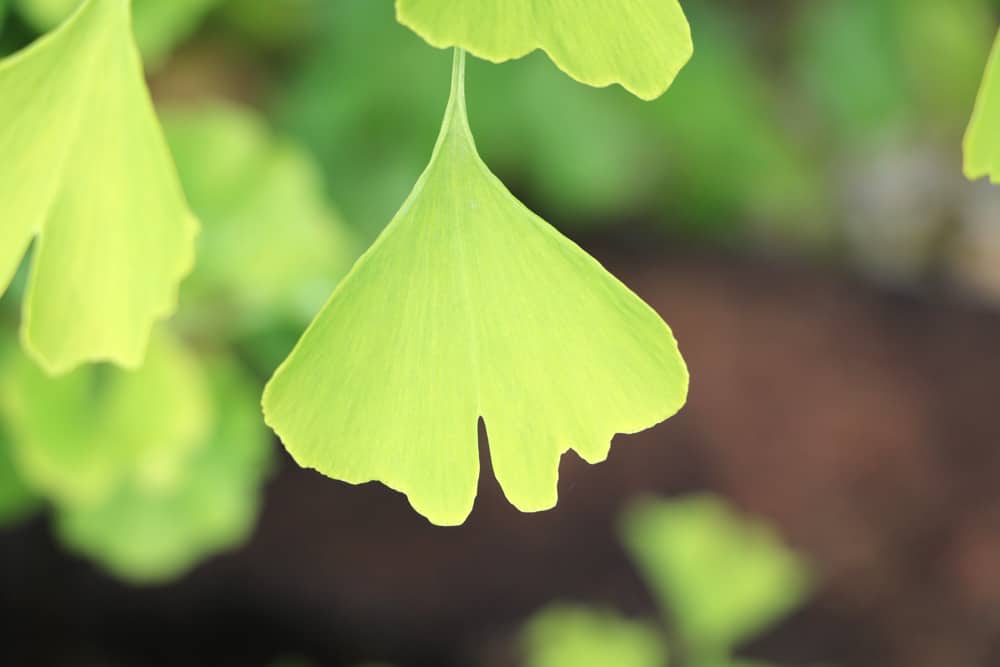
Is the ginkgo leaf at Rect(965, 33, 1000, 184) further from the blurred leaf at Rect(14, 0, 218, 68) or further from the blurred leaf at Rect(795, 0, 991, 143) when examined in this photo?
the blurred leaf at Rect(795, 0, 991, 143)

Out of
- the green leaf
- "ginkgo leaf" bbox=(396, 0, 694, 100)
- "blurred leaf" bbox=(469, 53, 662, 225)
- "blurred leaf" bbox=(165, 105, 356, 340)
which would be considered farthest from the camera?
"blurred leaf" bbox=(469, 53, 662, 225)

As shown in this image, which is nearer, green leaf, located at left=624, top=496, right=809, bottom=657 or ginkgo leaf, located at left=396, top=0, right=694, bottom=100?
ginkgo leaf, located at left=396, top=0, right=694, bottom=100

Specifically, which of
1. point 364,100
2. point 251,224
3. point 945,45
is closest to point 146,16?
point 251,224

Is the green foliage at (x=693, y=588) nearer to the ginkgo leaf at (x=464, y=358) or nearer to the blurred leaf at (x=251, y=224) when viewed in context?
the blurred leaf at (x=251, y=224)

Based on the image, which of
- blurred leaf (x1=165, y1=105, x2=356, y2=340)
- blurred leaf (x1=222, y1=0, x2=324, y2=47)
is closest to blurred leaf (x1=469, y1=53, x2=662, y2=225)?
blurred leaf (x1=222, y1=0, x2=324, y2=47)

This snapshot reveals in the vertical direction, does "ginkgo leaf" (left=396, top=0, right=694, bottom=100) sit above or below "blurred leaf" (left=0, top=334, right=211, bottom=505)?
above

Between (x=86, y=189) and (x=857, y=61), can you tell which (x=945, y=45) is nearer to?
(x=857, y=61)
